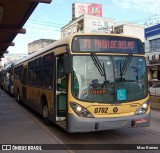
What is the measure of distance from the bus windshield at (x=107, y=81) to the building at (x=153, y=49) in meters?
39.9

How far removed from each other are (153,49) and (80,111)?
44127mm

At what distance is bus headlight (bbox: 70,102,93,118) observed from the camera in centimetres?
797

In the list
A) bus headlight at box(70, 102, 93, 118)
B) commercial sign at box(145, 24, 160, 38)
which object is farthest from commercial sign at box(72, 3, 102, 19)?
bus headlight at box(70, 102, 93, 118)

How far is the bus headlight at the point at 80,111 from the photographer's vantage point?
7.97 metres

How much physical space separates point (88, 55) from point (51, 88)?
2.12 metres

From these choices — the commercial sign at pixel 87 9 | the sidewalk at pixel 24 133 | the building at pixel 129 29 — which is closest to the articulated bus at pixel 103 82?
the sidewalk at pixel 24 133

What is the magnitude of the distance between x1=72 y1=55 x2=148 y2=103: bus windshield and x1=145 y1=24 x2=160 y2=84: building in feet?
131

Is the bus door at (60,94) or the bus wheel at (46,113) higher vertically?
the bus door at (60,94)

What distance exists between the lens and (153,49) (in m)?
50.2

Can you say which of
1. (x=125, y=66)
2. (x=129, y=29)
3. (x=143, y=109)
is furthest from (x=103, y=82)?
(x=129, y=29)

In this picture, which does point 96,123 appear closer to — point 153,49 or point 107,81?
point 107,81

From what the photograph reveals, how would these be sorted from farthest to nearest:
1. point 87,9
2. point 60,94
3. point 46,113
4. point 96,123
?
point 87,9 → point 46,113 → point 60,94 → point 96,123

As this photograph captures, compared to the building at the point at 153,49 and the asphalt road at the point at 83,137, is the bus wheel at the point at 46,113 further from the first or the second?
the building at the point at 153,49

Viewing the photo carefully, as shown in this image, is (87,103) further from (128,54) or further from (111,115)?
(128,54)
